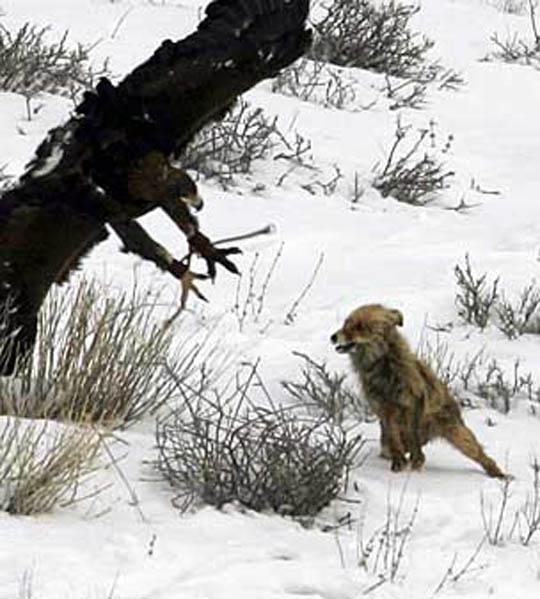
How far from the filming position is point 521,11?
61.3 ft

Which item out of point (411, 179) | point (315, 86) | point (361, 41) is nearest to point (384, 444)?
point (411, 179)

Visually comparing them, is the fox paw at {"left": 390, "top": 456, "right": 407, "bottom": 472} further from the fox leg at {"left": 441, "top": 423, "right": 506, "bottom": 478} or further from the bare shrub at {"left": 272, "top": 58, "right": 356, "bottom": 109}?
the bare shrub at {"left": 272, "top": 58, "right": 356, "bottom": 109}

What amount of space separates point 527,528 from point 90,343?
6.34ft

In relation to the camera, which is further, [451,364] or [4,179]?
[4,179]

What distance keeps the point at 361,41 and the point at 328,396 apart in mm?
7190

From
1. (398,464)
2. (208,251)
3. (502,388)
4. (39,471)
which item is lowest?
(39,471)

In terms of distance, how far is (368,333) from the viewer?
6328 millimetres

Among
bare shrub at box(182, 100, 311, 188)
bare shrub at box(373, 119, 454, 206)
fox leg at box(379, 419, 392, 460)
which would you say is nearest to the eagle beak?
fox leg at box(379, 419, 392, 460)

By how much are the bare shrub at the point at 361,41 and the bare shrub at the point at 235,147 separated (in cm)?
255

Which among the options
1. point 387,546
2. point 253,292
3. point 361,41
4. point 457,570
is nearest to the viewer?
point 387,546

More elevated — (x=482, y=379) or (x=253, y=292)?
(x=253, y=292)

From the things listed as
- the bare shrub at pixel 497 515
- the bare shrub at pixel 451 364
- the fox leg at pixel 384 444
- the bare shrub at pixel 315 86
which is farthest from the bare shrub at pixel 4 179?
the bare shrub at pixel 315 86

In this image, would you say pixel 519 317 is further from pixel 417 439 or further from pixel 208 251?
pixel 208 251

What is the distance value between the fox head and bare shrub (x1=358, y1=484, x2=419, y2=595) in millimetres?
937
